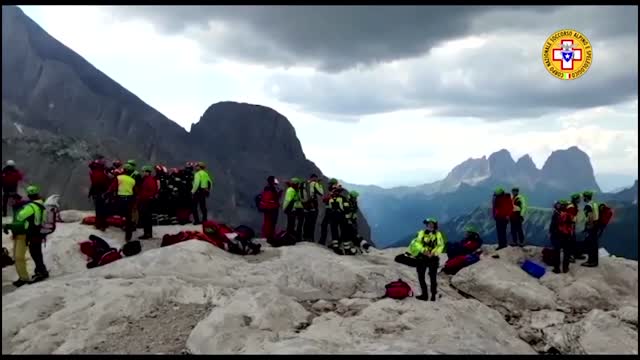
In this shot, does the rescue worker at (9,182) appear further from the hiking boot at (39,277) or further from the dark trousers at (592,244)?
the dark trousers at (592,244)

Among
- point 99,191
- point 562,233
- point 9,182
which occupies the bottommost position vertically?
point 562,233

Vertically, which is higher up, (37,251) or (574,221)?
(574,221)

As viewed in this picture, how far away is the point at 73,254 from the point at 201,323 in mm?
7265

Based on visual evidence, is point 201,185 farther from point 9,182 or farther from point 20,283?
point 20,283

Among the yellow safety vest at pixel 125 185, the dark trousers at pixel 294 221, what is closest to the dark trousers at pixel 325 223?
the dark trousers at pixel 294 221

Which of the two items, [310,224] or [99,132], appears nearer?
[310,224]

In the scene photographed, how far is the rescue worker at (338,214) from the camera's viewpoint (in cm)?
2059

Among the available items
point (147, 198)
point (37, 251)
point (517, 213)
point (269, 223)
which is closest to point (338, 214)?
point (269, 223)

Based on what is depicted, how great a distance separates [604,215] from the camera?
66.0 ft

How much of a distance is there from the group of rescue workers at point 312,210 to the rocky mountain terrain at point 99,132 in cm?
7935

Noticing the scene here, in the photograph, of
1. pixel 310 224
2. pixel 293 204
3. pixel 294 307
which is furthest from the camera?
pixel 310 224

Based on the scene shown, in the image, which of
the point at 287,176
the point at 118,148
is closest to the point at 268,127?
the point at 287,176

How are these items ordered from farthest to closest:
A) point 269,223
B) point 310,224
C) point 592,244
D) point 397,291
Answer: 1. point 310,224
2. point 269,223
3. point 592,244
4. point 397,291

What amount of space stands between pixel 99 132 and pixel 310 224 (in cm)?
10745
